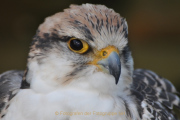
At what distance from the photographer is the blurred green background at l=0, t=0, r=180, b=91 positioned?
248 inches

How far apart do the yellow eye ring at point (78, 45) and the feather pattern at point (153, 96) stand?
2.29ft

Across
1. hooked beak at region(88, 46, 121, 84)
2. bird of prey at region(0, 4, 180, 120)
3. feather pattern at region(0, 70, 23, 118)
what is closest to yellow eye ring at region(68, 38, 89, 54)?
bird of prey at region(0, 4, 180, 120)

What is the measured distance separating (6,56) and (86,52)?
4.30 metres

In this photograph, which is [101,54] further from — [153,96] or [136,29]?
[136,29]

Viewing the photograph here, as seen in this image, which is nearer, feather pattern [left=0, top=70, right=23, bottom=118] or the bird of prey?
the bird of prey

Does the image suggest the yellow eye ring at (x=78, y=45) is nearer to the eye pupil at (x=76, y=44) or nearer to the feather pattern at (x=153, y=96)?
the eye pupil at (x=76, y=44)

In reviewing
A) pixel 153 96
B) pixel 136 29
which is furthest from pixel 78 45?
pixel 136 29

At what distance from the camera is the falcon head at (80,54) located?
2324mm

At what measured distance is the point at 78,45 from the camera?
2314mm

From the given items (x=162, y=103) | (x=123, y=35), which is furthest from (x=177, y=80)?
(x=123, y=35)

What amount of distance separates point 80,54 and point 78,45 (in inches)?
2.8

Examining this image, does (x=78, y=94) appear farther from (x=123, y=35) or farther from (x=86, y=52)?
(x=123, y=35)

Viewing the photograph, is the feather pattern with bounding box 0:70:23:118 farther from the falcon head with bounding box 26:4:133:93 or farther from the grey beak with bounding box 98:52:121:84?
the grey beak with bounding box 98:52:121:84

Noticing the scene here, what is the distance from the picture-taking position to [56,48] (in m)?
2.40
